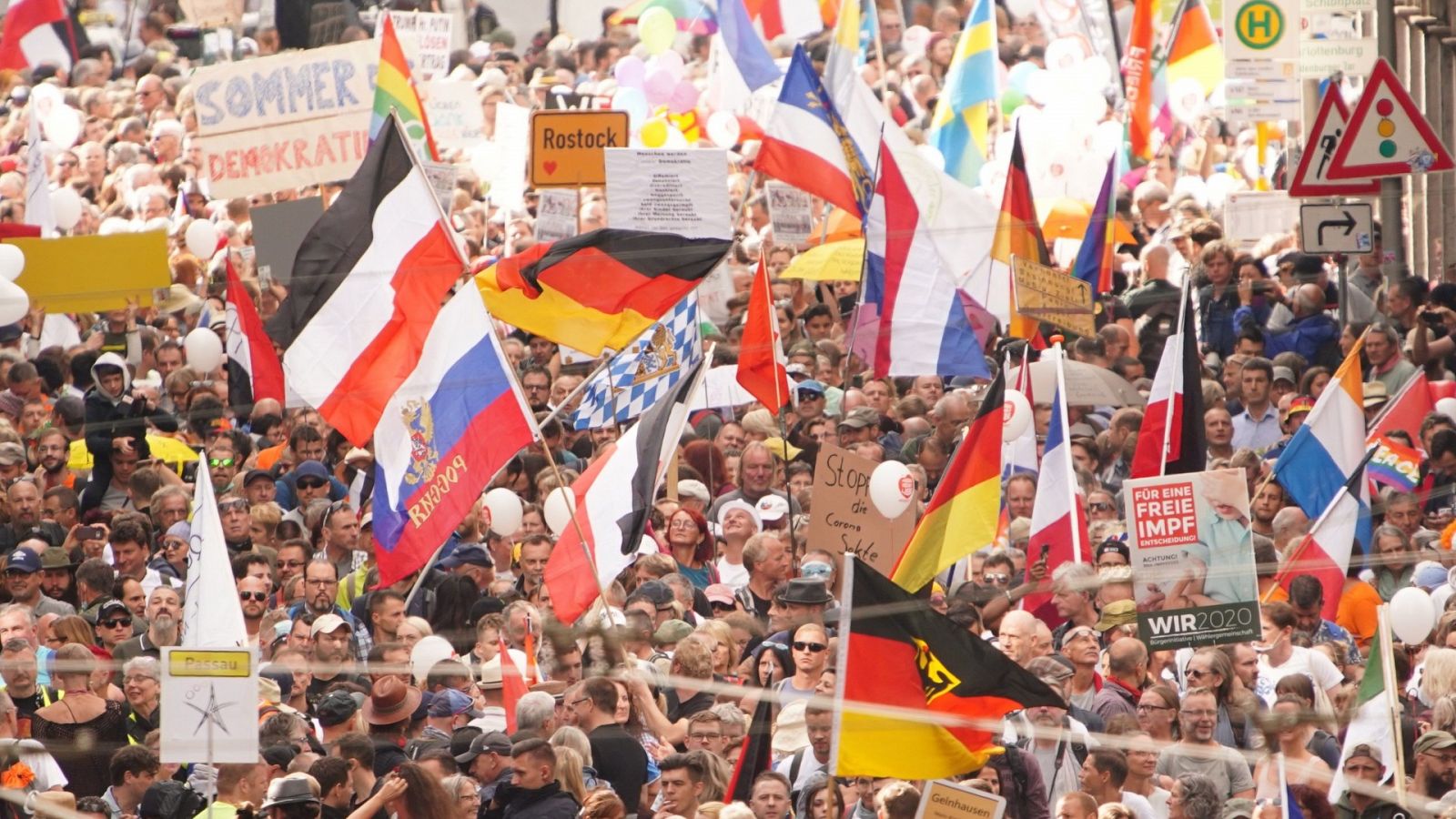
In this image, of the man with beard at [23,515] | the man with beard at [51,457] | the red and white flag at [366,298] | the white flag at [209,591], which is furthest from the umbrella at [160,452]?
the white flag at [209,591]

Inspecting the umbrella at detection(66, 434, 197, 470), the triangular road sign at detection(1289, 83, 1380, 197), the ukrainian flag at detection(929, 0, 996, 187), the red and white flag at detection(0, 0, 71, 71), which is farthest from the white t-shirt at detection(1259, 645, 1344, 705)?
the red and white flag at detection(0, 0, 71, 71)

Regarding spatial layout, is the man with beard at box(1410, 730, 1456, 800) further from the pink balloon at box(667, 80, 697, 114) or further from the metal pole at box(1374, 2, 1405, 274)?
the pink balloon at box(667, 80, 697, 114)

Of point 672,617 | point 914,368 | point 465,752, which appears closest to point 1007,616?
point 672,617

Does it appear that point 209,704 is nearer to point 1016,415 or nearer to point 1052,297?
point 1016,415

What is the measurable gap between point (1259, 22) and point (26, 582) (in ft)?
34.6

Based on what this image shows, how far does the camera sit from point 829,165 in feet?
52.6

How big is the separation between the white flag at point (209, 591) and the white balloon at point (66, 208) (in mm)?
10036

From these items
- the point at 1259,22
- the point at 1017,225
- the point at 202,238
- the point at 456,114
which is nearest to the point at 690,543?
the point at 1017,225

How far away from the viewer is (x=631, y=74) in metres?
24.2

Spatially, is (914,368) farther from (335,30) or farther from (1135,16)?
(335,30)

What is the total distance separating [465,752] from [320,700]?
88 centimetres

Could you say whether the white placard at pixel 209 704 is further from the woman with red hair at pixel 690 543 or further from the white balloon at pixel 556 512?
the woman with red hair at pixel 690 543

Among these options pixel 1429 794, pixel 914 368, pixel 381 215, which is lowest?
pixel 1429 794

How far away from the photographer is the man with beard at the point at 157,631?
1055 cm
